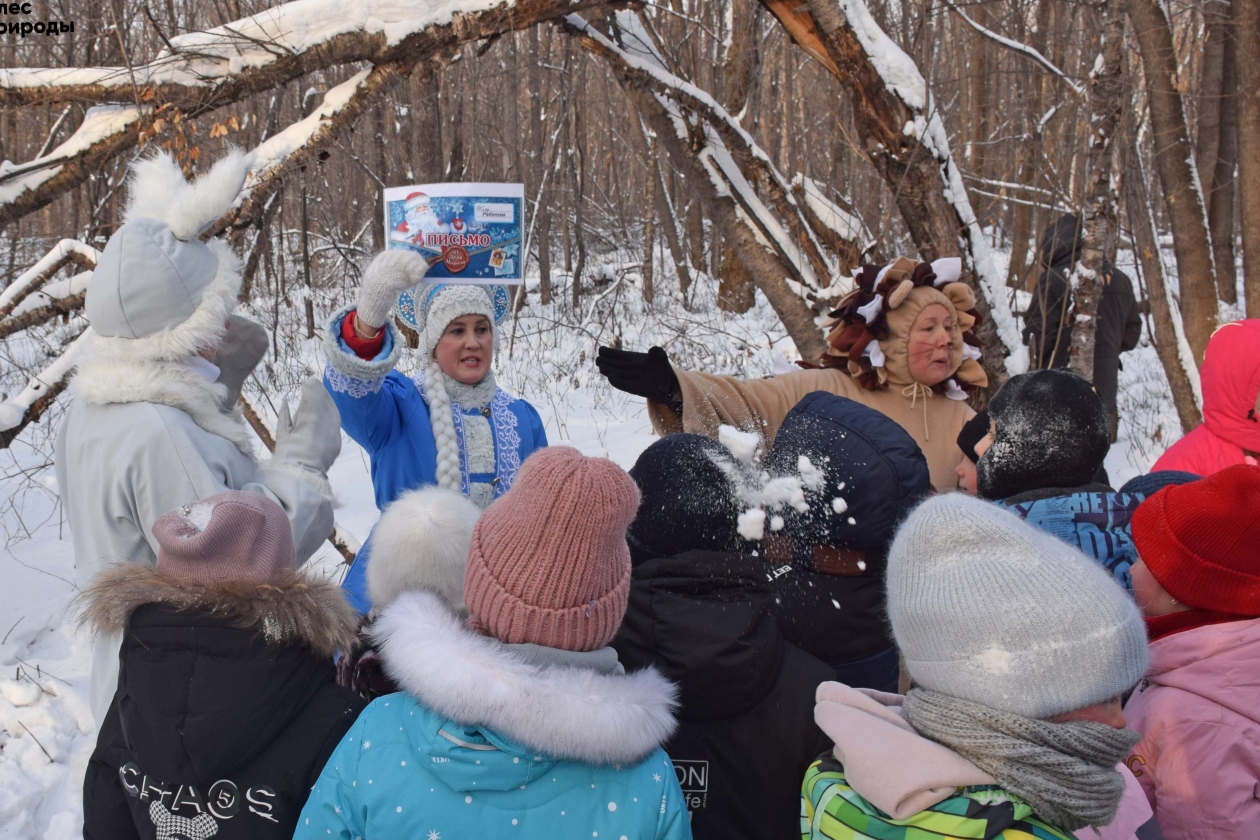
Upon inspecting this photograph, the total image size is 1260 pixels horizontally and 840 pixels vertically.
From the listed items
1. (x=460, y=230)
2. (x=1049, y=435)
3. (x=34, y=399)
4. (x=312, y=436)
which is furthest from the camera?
(x=34, y=399)

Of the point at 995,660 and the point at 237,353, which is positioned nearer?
the point at 995,660

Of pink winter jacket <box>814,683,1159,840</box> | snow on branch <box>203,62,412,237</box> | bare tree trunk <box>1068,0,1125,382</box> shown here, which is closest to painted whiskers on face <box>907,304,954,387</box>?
bare tree trunk <box>1068,0,1125,382</box>

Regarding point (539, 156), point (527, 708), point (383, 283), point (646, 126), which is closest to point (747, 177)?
point (646, 126)

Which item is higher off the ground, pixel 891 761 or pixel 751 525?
pixel 751 525

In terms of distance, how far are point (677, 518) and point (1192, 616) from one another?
1037 millimetres

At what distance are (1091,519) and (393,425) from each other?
1961 mm

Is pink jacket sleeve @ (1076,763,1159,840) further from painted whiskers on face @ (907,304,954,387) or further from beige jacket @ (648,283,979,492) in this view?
painted whiskers on face @ (907,304,954,387)

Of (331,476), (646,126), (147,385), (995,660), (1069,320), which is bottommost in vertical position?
(331,476)

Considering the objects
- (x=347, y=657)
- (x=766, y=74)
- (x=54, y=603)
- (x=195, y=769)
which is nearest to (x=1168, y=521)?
(x=347, y=657)

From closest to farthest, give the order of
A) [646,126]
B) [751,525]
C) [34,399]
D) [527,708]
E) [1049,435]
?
1. [527,708]
2. [751,525]
3. [1049,435]
4. [34,399]
5. [646,126]

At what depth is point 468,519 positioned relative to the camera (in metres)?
1.85

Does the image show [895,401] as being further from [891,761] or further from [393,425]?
[891,761]

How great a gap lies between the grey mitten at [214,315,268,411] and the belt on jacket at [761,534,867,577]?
148cm

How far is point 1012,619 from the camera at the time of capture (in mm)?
1208
